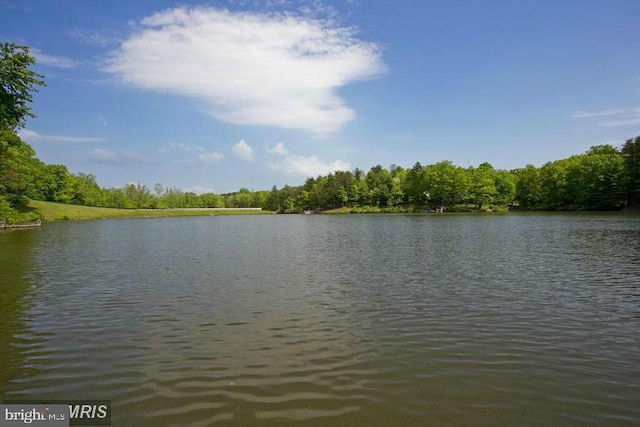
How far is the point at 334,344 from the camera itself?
11.9 meters

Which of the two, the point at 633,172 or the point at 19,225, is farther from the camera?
the point at 633,172

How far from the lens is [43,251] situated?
36.4 meters

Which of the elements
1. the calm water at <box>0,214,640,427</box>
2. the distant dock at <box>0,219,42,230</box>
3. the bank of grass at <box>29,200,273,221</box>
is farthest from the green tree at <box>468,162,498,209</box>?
the distant dock at <box>0,219,42,230</box>

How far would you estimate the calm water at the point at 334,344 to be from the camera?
26.2 ft

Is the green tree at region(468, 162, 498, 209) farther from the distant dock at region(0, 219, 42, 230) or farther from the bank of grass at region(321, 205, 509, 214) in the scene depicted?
the distant dock at region(0, 219, 42, 230)

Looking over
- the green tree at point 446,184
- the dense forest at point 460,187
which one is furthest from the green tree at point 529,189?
the green tree at point 446,184

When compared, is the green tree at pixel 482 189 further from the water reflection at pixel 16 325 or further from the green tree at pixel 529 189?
the water reflection at pixel 16 325

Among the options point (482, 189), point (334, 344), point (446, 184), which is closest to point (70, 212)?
point (446, 184)

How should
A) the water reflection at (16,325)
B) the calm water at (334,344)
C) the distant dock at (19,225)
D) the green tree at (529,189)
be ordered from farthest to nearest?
the green tree at (529,189), the distant dock at (19,225), the water reflection at (16,325), the calm water at (334,344)

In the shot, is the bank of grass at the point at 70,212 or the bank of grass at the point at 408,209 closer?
the bank of grass at the point at 70,212

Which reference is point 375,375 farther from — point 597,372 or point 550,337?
point 550,337

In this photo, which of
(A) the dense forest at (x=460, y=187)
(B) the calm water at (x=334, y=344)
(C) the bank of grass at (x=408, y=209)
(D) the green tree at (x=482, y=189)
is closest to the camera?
(B) the calm water at (x=334, y=344)

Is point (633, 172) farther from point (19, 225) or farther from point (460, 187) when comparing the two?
point (19, 225)

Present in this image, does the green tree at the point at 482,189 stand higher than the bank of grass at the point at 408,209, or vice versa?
the green tree at the point at 482,189
